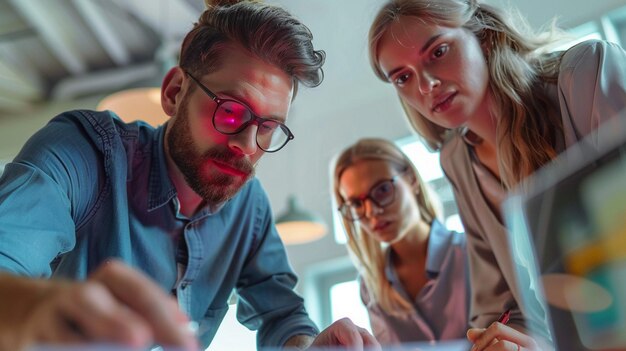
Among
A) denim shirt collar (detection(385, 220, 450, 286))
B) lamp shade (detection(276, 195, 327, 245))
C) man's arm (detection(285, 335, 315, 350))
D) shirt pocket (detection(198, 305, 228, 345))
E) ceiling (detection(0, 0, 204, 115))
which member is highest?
ceiling (detection(0, 0, 204, 115))

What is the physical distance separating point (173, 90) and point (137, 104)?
3.82ft

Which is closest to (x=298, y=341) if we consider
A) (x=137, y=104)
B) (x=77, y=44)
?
(x=137, y=104)

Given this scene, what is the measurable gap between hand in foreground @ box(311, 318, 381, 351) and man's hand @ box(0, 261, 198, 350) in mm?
466

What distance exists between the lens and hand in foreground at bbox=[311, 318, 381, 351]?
801 mm

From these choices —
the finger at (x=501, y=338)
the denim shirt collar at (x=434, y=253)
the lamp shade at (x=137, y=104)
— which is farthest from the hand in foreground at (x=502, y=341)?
the lamp shade at (x=137, y=104)

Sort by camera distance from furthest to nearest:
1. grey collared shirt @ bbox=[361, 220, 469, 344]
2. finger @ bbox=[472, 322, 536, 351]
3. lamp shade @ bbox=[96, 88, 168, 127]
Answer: lamp shade @ bbox=[96, 88, 168, 127] → grey collared shirt @ bbox=[361, 220, 469, 344] → finger @ bbox=[472, 322, 536, 351]

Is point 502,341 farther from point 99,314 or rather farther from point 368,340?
point 99,314

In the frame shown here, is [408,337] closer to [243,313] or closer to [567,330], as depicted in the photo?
[243,313]

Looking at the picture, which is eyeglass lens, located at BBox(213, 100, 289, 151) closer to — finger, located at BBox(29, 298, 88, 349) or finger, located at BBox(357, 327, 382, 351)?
finger, located at BBox(357, 327, 382, 351)

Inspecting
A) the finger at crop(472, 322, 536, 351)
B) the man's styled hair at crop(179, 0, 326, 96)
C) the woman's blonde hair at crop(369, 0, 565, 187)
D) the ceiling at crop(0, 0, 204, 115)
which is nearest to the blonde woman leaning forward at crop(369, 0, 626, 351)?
the woman's blonde hair at crop(369, 0, 565, 187)

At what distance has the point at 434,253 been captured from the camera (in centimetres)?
179

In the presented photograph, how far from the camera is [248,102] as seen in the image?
3.26 ft

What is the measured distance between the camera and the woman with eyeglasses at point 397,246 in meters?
1.66

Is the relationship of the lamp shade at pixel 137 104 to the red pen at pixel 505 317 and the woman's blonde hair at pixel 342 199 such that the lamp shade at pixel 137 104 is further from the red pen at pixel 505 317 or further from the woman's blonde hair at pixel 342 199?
the red pen at pixel 505 317
